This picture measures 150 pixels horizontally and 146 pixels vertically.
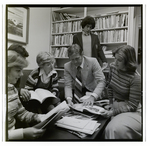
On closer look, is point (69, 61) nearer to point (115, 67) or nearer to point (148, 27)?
point (115, 67)

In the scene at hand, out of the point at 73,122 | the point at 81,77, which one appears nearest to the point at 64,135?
the point at 73,122

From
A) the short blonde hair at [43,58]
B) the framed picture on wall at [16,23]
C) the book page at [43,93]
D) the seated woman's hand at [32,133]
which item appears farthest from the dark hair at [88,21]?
the seated woman's hand at [32,133]

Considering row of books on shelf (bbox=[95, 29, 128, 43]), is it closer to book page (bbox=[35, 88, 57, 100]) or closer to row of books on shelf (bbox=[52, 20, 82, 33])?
row of books on shelf (bbox=[52, 20, 82, 33])

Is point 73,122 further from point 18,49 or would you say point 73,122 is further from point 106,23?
point 106,23

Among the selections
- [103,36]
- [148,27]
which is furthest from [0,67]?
[148,27]

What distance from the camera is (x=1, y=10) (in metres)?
1.11

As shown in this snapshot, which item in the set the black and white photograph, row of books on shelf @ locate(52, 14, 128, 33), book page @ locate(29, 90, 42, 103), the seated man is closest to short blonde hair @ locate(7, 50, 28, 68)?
the black and white photograph

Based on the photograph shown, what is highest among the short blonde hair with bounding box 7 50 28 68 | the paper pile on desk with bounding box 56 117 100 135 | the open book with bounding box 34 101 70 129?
the short blonde hair with bounding box 7 50 28 68

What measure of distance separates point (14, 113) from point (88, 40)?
2.74 ft

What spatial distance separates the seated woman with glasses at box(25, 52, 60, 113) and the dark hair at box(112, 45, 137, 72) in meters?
0.52

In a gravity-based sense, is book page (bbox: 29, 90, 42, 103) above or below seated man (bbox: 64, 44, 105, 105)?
below

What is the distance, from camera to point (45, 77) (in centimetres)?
114

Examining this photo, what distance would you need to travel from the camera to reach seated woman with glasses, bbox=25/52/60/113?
44.4 inches

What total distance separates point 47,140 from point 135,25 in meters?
1.14
